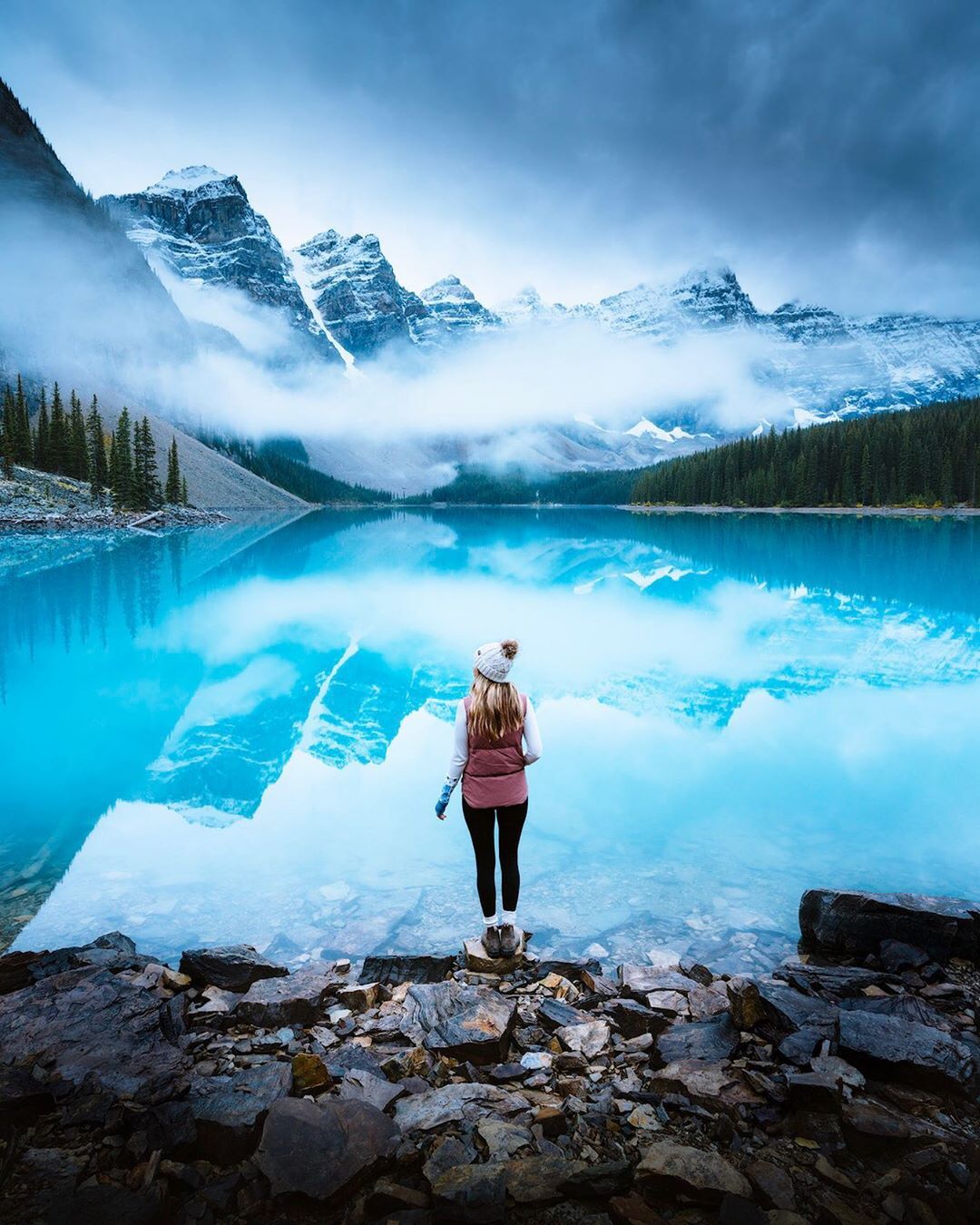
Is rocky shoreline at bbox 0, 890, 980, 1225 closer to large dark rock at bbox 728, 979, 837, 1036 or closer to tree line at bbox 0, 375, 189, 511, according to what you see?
large dark rock at bbox 728, 979, 837, 1036

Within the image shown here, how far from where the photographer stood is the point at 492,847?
6312 millimetres

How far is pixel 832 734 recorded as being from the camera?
1351cm

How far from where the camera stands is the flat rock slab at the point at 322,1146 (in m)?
3.26

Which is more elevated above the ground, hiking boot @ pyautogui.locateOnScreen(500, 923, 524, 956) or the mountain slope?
the mountain slope

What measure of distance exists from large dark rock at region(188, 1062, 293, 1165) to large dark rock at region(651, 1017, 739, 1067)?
2.30 meters

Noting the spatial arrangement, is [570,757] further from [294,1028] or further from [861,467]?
[861,467]

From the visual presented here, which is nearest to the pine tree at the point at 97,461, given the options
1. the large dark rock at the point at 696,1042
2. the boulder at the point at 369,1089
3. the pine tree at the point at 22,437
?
the pine tree at the point at 22,437

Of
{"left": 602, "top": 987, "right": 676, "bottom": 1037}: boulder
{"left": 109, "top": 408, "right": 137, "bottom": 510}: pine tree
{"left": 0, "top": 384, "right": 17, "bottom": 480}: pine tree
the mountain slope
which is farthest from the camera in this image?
the mountain slope

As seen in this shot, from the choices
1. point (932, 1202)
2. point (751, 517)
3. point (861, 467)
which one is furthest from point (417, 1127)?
point (861, 467)

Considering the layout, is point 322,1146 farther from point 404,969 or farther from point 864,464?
point 864,464

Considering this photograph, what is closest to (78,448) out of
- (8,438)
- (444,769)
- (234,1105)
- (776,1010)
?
(8,438)

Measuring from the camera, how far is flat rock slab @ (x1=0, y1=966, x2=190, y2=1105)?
13.1 feet

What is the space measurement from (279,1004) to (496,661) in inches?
116

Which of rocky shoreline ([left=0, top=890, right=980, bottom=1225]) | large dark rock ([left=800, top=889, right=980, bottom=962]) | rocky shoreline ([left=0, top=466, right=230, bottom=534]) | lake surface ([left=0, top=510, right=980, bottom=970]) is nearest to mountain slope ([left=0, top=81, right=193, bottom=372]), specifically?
rocky shoreline ([left=0, top=466, right=230, bottom=534])
